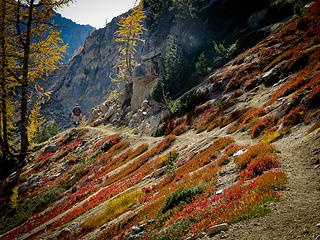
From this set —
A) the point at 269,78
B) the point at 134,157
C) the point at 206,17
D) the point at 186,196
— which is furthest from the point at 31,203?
the point at 206,17

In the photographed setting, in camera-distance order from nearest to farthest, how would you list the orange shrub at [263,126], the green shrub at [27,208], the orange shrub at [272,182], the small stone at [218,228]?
the small stone at [218,228]
the orange shrub at [272,182]
the orange shrub at [263,126]
the green shrub at [27,208]

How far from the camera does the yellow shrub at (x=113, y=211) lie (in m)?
8.49

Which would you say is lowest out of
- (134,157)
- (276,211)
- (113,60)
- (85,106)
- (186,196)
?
(134,157)

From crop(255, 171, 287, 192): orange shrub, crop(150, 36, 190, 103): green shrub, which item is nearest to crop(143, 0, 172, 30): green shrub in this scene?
crop(150, 36, 190, 103): green shrub

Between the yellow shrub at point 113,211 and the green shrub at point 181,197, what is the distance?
2.89 meters

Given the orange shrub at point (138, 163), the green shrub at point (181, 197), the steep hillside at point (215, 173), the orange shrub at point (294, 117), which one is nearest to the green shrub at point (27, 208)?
the steep hillside at point (215, 173)

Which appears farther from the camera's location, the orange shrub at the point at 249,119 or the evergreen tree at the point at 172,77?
the evergreen tree at the point at 172,77

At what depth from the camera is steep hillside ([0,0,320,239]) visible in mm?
4305

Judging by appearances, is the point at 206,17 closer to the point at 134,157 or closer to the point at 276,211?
the point at 134,157

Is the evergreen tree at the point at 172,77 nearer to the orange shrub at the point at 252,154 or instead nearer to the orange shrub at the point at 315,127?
the orange shrub at the point at 252,154

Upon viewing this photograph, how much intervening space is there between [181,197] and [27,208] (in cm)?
1666

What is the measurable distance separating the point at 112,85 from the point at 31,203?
326 feet

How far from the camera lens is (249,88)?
1791 centimetres

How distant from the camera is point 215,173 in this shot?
741 cm
